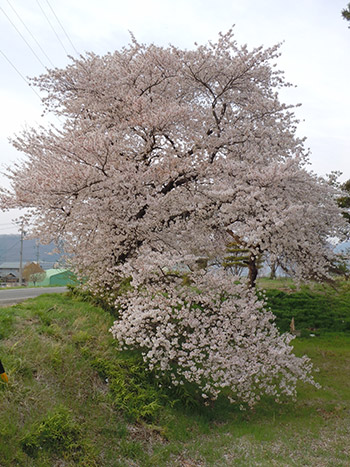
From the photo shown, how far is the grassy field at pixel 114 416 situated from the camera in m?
5.86

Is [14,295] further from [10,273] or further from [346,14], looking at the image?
[10,273]

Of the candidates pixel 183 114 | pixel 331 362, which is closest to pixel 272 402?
pixel 331 362

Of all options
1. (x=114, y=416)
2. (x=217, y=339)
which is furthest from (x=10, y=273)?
(x=217, y=339)

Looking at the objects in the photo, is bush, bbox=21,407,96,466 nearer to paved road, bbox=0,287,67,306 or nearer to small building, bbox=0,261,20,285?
paved road, bbox=0,287,67,306

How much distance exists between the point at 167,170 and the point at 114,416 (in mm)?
6356

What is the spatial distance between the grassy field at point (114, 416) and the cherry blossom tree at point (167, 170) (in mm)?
1379

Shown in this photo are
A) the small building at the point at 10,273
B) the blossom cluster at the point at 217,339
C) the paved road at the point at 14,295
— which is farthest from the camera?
the small building at the point at 10,273

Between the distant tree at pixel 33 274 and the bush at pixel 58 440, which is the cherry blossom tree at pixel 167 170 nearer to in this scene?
the bush at pixel 58 440

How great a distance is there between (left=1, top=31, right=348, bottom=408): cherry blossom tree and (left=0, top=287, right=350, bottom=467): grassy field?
1379mm

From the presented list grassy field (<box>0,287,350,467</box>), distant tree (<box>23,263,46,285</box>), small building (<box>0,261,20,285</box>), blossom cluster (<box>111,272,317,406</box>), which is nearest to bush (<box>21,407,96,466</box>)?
grassy field (<box>0,287,350,467</box>)

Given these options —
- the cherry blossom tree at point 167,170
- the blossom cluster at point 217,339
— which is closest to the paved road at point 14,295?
the cherry blossom tree at point 167,170

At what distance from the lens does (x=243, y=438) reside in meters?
7.44

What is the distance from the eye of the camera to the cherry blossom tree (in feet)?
30.1

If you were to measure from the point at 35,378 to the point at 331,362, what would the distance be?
388 inches
